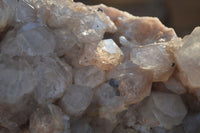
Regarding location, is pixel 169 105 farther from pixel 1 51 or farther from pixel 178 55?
pixel 1 51

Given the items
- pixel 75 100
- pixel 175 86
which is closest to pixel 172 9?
pixel 175 86

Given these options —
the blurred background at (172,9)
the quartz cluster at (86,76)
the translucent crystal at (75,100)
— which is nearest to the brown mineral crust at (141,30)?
the quartz cluster at (86,76)

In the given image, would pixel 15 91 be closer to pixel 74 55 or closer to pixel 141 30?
pixel 74 55

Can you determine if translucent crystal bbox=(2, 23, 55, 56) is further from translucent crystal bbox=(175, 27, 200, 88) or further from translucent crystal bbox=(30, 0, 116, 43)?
translucent crystal bbox=(175, 27, 200, 88)

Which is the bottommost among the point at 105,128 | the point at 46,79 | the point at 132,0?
the point at 132,0

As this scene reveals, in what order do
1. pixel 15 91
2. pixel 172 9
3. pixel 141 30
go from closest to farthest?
pixel 15 91 < pixel 141 30 < pixel 172 9

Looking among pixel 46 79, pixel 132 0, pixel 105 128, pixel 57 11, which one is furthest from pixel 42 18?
pixel 132 0
